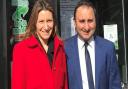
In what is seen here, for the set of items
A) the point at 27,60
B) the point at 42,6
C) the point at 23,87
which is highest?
the point at 42,6

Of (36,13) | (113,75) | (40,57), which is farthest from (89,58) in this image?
(36,13)

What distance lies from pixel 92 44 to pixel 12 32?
2.92 metres

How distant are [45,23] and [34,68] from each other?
0.43 meters

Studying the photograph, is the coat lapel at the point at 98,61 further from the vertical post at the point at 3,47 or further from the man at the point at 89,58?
the vertical post at the point at 3,47

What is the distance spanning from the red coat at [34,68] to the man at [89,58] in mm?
156

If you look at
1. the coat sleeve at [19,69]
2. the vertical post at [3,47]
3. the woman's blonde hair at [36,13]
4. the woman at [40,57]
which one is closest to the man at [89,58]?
→ the woman at [40,57]

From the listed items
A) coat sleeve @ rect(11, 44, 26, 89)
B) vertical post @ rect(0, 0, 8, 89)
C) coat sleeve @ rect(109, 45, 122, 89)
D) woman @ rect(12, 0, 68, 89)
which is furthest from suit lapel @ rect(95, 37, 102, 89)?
vertical post @ rect(0, 0, 8, 89)

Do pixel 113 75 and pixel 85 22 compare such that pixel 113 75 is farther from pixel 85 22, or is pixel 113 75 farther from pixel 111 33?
pixel 111 33

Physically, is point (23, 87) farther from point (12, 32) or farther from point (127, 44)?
point (127, 44)

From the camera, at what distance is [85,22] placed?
414 centimetres

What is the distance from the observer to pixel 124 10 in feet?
24.7

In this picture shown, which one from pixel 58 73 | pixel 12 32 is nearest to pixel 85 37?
pixel 58 73

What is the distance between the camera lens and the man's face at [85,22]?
4.14 m

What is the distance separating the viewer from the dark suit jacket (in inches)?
164
